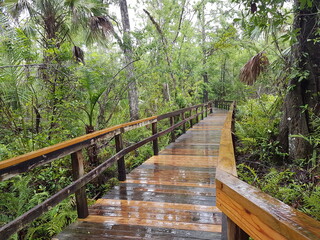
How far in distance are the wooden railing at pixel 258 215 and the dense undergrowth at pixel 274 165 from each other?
2264 millimetres

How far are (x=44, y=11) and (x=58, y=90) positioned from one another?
7.94ft

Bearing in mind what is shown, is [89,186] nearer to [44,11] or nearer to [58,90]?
[58,90]

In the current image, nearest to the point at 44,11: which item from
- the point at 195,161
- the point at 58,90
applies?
the point at 58,90

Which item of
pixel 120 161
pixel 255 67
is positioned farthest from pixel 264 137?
pixel 120 161

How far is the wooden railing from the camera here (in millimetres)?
597

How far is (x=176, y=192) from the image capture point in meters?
3.25

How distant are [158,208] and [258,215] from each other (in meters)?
2.22

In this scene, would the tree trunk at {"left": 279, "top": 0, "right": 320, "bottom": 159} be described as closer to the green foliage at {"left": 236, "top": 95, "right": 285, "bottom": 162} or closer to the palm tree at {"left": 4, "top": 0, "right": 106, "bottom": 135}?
the green foliage at {"left": 236, "top": 95, "right": 285, "bottom": 162}

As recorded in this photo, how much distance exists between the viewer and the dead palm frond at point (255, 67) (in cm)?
607

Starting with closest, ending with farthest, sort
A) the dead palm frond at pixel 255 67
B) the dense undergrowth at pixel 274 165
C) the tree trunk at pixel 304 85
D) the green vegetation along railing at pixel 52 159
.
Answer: the green vegetation along railing at pixel 52 159 → the dense undergrowth at pixel 274 165 → the tree trunk at pixel 304 85 → the dead palm frond at pixel 255 67

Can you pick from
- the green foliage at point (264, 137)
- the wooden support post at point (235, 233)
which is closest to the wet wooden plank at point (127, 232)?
the wooden support post at point (235, 233)

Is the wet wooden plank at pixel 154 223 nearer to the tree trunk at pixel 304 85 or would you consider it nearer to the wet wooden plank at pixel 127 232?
the wet wooden plank at pixel 127 232

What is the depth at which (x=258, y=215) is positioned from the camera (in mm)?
748

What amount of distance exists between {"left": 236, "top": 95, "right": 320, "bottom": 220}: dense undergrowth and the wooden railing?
2264 mm
